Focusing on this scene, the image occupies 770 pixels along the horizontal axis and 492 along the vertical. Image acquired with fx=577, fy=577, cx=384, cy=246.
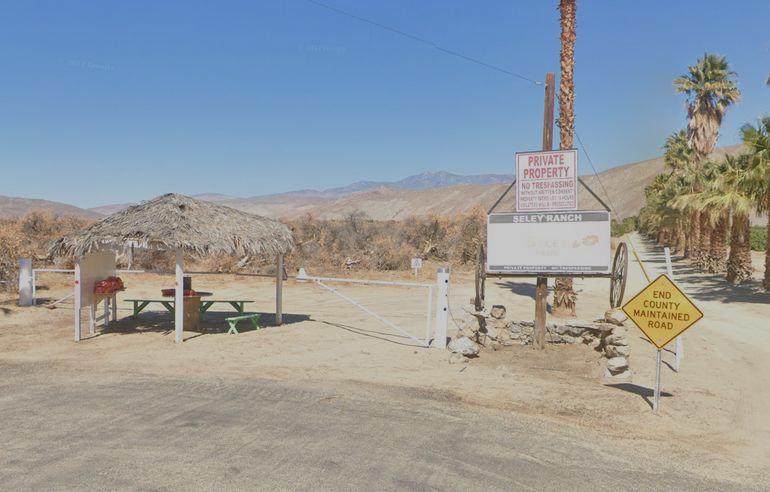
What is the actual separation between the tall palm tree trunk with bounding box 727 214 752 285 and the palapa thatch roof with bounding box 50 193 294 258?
20.9m

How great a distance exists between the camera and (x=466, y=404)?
8094 mm

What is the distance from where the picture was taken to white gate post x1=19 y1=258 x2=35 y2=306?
1653 cm

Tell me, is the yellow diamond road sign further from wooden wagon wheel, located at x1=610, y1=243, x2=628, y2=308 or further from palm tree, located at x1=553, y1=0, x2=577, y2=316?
palm tree, located at x1=553, y1=0, x2=577, y2=316

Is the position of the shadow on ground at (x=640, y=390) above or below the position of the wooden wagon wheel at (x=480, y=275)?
below

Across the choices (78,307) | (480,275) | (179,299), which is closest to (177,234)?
(179,299)

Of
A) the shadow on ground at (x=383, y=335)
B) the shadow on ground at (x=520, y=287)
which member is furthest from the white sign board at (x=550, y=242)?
the shadow on ground at (x=520, y=287)

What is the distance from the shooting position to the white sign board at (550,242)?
37.4ft

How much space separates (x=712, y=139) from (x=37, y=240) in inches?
1696

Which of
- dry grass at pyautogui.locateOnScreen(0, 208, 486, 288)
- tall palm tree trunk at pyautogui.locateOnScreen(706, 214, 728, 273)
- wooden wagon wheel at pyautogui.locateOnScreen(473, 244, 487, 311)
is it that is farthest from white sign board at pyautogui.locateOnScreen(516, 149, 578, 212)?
tall palm tree trunk at pyautogui.locateOnScreen(706, 214, 728, 273)

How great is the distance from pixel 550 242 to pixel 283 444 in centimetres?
738

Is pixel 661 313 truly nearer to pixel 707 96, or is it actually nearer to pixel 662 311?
pixel 662 311

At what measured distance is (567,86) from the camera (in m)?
16.5

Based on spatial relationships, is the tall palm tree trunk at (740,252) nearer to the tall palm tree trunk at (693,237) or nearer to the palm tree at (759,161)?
the palm tree at (759,161)

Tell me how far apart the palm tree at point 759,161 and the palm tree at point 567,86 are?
8527mm
